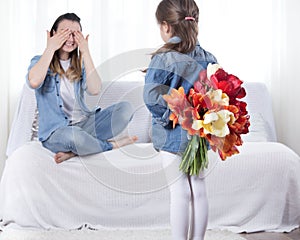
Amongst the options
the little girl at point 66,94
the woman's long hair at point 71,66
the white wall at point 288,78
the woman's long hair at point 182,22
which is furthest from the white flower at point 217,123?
the white wall at point 288,78

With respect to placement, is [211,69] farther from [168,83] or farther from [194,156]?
[194,156]

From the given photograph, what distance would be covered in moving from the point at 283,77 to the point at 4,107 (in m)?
1.72

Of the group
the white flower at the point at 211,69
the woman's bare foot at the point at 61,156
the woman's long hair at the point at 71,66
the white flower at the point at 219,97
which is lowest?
the woman's bare foot at the point at 61,156

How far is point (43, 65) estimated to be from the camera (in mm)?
2846

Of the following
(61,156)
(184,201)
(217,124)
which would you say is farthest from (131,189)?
(217,124)

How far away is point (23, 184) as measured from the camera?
273 cm

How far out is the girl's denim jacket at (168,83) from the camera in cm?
→ 219

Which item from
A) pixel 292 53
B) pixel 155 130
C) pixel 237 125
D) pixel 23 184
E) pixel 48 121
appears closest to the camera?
pixel 237 125

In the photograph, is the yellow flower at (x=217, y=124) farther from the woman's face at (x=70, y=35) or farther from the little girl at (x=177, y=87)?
the woman's face at (x=70, y=35)

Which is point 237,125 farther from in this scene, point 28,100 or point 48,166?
point 28,100

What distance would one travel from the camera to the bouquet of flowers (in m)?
2.12

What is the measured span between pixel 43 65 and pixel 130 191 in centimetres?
72

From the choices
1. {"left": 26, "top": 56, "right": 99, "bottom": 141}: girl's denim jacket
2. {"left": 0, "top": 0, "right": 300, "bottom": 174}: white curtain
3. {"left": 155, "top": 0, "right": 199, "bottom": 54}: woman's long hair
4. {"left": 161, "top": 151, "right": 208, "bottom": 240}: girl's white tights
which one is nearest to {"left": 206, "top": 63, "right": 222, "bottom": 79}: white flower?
{"left": 155, "top": 0, "right": 199, "bottom": 54}: woman's long hair

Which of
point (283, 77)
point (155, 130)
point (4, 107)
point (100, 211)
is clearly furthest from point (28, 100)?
point (283, 77)
